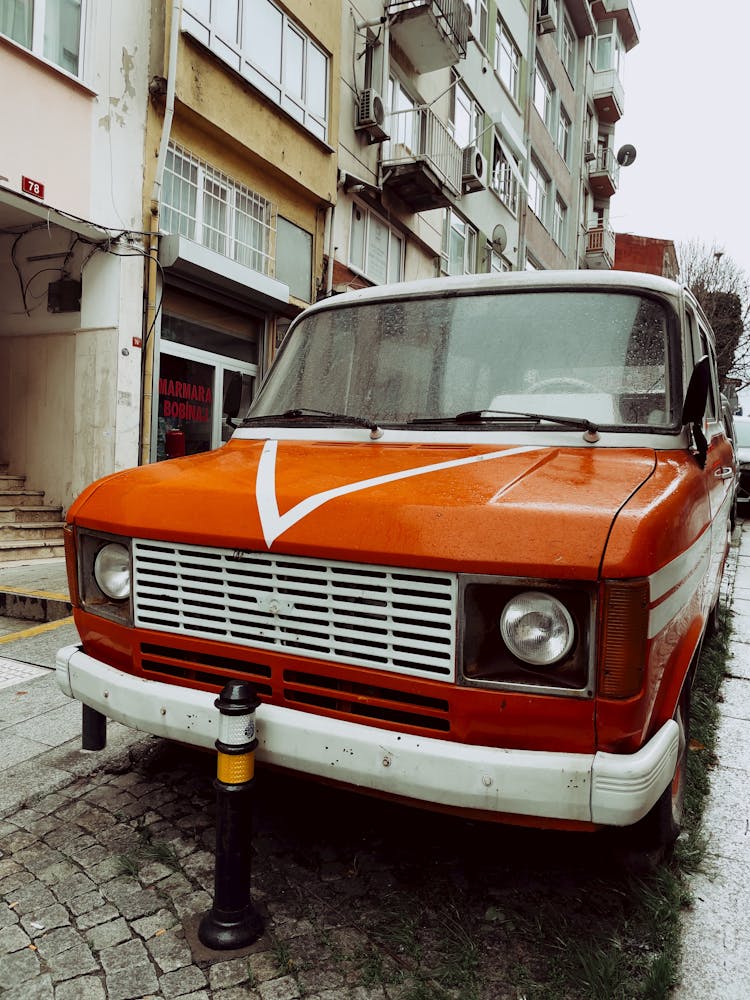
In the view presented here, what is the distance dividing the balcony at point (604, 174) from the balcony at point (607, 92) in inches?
67.2

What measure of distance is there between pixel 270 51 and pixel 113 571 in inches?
450

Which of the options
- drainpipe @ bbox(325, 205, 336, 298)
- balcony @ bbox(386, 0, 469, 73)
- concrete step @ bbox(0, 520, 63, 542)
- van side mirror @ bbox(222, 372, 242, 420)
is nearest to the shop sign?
concrete step @ bbox(0, 520, 63, 542)

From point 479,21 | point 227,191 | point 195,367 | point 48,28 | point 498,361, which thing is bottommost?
point 498,361

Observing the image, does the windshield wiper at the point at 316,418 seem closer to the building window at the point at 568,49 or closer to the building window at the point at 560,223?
the building window at the point at 560,223

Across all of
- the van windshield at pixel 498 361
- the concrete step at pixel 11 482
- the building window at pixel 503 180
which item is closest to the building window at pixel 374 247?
the building window at pixel 503 180

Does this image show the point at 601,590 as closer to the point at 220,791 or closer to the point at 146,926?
the point at 220,791

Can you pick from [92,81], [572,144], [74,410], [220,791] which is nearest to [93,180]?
[92,81]

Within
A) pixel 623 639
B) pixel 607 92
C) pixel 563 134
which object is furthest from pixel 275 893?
pixel 607 92

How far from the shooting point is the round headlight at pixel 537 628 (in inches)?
82.7

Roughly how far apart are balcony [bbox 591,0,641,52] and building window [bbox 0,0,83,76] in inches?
1150

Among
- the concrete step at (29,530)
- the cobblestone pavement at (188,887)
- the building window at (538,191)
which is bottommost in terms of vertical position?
the cobblestone pavement at (188,887)

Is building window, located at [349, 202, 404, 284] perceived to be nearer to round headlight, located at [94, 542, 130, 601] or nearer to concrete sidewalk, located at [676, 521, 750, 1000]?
concrete sidewalk, located at [676, 521, 750, 1000]

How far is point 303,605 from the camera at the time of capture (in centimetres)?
234

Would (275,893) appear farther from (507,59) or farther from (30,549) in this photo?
(507,59)
